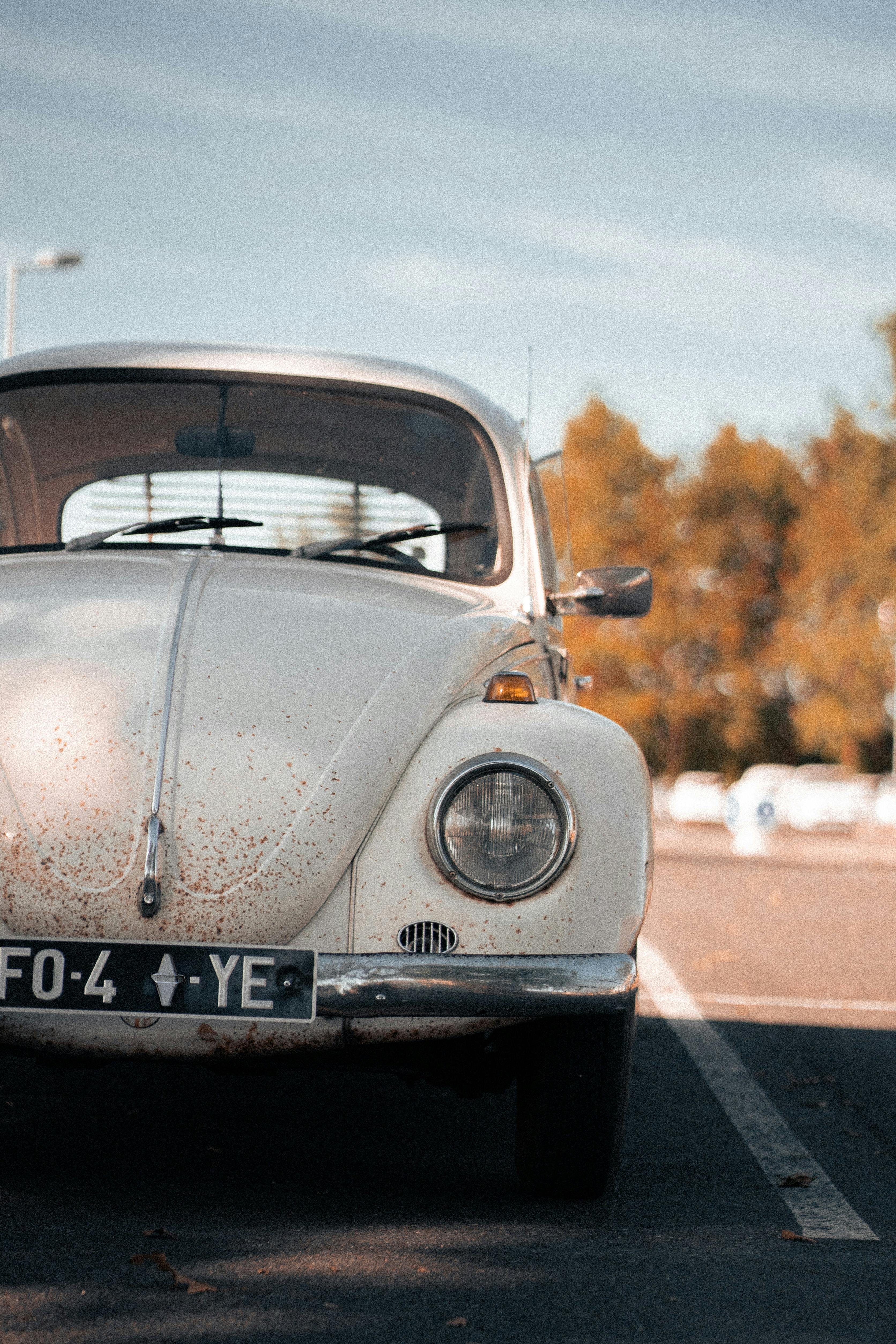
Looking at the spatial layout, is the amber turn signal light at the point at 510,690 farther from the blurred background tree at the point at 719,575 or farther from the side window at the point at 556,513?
the blurred background tree at the point at 719,575

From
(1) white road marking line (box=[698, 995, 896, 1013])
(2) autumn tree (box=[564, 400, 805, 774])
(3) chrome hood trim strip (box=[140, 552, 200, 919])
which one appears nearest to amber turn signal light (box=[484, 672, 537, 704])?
(3) chrome hood trim strip (box=[140, 552, 200, 919])

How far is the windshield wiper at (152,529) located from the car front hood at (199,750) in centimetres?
69

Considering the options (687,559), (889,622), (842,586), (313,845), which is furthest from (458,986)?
(687,559)

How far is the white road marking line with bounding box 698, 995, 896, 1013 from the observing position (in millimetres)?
7145

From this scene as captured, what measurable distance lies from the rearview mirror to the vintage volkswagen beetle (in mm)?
844

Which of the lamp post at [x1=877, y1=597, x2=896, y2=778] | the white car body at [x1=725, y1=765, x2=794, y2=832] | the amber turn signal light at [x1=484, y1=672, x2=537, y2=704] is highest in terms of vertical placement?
the lamp post at [x1=877, y1=597, x2=896, y2=778]

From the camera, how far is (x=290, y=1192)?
372cm

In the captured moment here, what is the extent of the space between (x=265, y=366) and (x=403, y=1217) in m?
2.59

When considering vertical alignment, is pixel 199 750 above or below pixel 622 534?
below

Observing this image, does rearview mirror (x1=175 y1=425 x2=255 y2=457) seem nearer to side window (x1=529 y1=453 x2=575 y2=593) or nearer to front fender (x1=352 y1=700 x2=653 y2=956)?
side window (x1=529 y1=453 x2=575 y2=593)

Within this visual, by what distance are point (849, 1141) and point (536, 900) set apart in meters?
1.87

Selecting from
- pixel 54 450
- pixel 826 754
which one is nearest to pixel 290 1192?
pixel 54 450

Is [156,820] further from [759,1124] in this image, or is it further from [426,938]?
[759,1124]

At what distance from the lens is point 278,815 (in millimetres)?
3213
